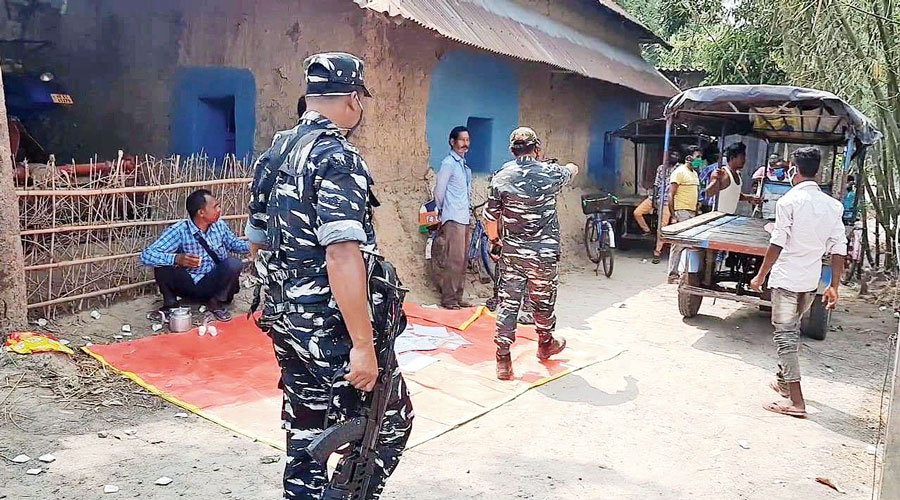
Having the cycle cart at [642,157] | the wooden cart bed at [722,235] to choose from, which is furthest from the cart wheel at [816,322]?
the cycle cart at [642,157]

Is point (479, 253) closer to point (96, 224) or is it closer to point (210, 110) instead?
point (210, 110)

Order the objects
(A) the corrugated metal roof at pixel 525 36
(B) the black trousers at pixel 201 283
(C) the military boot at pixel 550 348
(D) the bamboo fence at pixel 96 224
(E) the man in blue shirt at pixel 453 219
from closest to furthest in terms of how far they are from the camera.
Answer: (D) the bamboo fence at pixel 96 224 → (C) the military boot at pixel 550 348 → (B) the black trousers at pixel 201 283 → (A) the corrugated metal roof at pixel 525 36 → (E) the man in blue shirt at pixel 453 219

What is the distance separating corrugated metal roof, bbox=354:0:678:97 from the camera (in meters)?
6.97

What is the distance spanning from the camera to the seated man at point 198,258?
19.4ft

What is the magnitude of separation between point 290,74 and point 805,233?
5.13 meters

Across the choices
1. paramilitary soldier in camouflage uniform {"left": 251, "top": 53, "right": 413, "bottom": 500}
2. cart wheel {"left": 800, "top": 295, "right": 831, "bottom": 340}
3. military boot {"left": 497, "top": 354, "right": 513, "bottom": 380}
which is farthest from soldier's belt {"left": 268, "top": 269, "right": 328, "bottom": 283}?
cart wheel {"left": 800, "top": 295, "right": 831, "bottom": 340}

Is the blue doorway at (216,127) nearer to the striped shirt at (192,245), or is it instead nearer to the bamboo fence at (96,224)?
the bamboo fence at (96,224)

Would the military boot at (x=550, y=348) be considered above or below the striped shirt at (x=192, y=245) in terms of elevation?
below

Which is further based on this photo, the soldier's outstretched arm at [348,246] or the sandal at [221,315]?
the sandal at [221,315]

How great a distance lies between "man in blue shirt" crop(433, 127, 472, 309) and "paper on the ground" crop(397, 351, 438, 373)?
1953 millimetres

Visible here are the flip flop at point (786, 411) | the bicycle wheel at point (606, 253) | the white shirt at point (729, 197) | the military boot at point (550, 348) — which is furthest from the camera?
the bicycle wheel at point (606, 253)

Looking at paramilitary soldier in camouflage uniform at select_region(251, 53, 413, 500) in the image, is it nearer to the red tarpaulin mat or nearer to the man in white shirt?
the red tarpaulin mat

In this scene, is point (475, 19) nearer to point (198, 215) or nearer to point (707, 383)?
point (198, 215)

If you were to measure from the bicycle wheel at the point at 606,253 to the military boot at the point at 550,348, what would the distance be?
4.48 m
